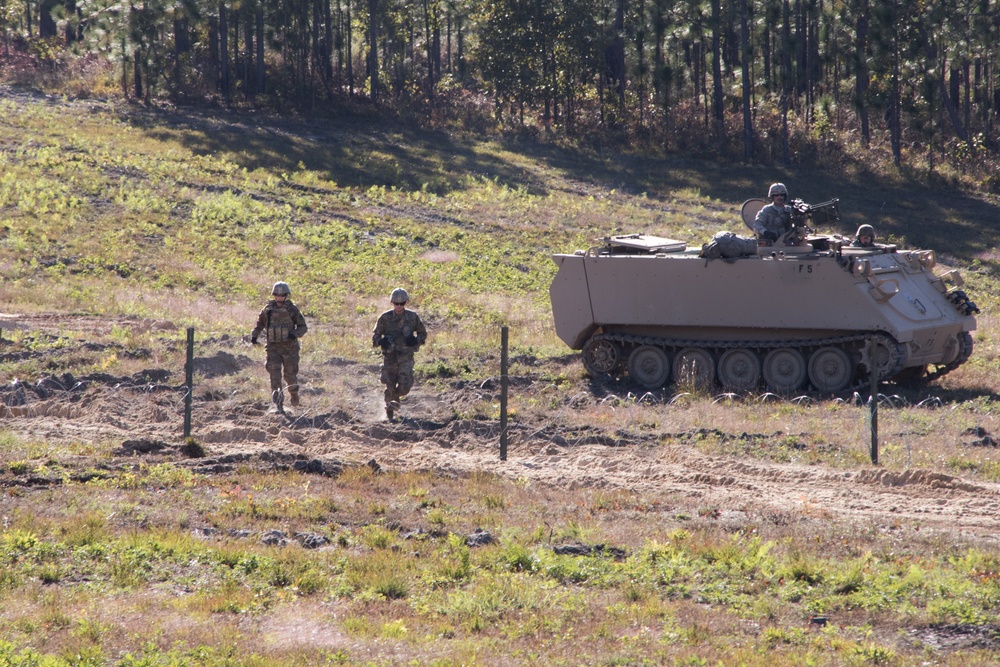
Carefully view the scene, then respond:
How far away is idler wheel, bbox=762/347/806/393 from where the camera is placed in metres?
17.3

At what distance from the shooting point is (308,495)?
10.6 m

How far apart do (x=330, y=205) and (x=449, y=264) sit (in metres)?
8.24

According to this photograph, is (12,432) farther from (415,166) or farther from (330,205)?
(415,166)

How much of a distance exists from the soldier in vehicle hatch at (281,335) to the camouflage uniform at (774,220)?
7.25m

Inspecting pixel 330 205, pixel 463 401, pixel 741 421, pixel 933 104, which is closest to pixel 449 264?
pixel 330 205

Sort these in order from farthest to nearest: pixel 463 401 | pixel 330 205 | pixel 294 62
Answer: pixel 294 62
pixel 330 205
pixel 463 401

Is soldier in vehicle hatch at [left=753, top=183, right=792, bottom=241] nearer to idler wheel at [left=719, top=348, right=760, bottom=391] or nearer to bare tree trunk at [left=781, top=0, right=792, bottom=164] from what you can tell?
idler wheel at [left=719, top=348, right=760, bottom=391]

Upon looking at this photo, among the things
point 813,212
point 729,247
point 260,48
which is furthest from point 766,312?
point 260,48

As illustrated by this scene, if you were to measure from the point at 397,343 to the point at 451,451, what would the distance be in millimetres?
2244

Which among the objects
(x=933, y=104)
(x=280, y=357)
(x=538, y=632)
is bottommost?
(x=538, y=632)

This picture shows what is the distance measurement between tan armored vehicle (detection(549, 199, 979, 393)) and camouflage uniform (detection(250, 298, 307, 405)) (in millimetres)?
5228

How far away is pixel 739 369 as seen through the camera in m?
17.7

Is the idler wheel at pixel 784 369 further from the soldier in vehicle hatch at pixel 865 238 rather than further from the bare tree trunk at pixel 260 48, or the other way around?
the bare tree trunk at pixel 260 48

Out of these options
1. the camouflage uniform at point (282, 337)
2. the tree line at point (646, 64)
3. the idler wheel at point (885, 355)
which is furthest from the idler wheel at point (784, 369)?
the tree line at point (646, 64)
